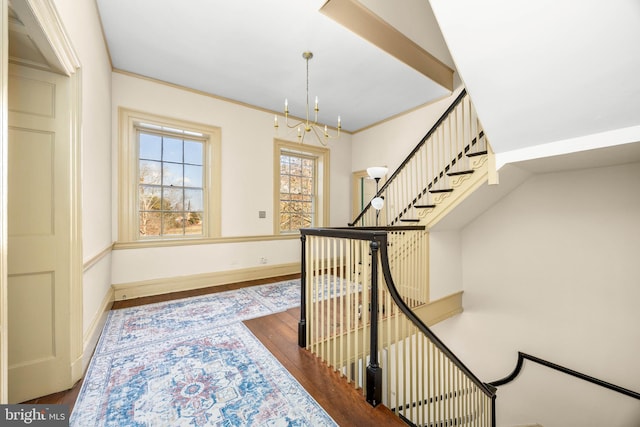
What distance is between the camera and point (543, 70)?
6.21 ft

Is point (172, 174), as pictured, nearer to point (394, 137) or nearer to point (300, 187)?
point (300, 187)

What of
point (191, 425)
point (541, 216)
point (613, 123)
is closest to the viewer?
point (191, 425)

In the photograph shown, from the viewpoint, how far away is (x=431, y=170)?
4066 millimetres

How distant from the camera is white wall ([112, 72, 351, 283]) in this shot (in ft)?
11.3

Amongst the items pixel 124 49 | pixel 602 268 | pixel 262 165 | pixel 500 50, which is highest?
pixel 124 49

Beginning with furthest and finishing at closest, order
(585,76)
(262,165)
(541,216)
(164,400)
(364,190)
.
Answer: (364,190) < (262,165) < (541,216) < (585,76) < (164,400)

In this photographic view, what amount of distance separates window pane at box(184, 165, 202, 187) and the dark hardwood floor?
2463 mm

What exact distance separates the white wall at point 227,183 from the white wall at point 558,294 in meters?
3.35

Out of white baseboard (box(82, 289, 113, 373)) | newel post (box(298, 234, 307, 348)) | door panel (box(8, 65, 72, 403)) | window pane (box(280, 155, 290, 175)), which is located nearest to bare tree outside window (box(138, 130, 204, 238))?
white baseboard (box(82, 289, 113, 373))

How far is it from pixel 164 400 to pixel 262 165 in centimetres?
362

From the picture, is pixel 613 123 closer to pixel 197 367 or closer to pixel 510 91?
pixel 510 91

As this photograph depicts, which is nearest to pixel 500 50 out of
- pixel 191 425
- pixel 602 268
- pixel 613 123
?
pixel 613 123

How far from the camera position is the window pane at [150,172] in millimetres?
3676

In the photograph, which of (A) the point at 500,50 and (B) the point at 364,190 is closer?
(A) the point at 500,50
